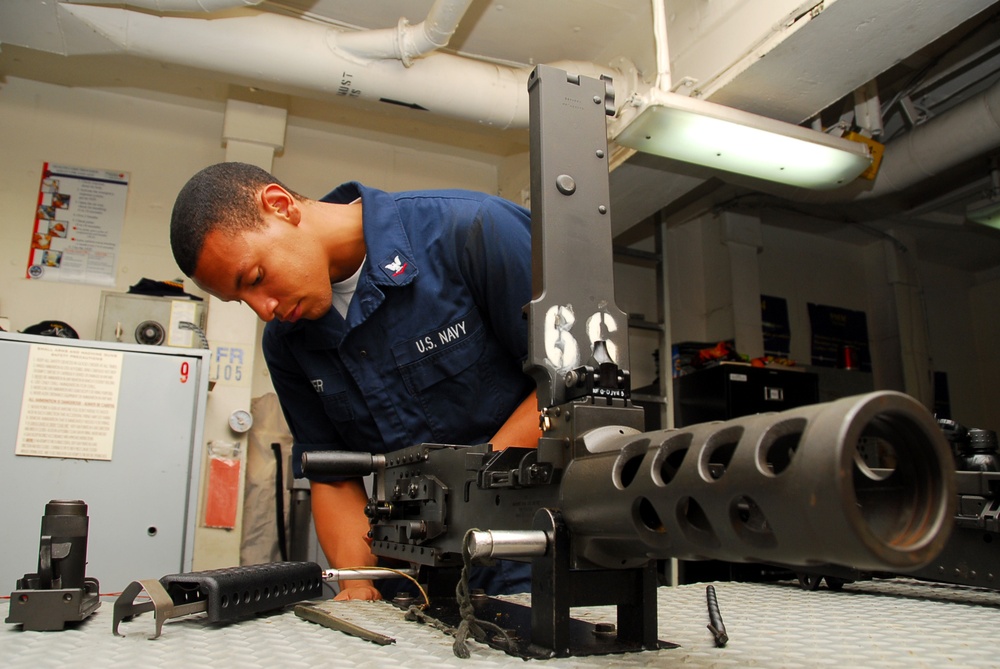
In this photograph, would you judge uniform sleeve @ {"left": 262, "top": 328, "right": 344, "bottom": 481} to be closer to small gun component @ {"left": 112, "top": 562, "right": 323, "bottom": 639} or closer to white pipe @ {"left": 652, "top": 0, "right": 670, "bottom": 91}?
small gun component @ {"left": 112, "top": 562, "right": 323, "bottom": 639}

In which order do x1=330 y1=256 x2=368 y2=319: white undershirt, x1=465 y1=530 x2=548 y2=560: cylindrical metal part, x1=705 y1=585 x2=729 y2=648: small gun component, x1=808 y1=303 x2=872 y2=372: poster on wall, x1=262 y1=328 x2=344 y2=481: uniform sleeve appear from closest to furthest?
x1=465 y1=530 x2=548 y2=560: cylindrical metal part < x1=705 y1=585 x2=729 y2=648: small gun component < x1=330 y1=256 x2=368 y2=319: white undershirt < x1=262 y1=328 x2=344 y2=481: uniform sleeve < x1=808 y1=303 x2=872 y2=372: poster on wall

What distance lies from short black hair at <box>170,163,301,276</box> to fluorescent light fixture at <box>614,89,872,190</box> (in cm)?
146

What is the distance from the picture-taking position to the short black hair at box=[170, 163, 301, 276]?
115 cm

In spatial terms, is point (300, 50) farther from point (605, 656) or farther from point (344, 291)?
point (605, 656)

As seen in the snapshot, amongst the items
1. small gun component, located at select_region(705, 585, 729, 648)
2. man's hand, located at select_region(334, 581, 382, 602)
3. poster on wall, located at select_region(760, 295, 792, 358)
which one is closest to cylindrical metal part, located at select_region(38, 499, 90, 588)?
man's hand, located at select_region(334, 581, 382, 602)

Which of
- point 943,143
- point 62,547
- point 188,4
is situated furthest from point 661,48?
point 62,547

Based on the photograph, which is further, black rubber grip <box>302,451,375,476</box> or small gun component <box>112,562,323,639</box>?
black rubber grip <box>302,451,375,476</box>

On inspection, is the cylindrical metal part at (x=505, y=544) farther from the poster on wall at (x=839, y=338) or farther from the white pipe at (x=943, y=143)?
the poster on wall at (x=839, y=338)

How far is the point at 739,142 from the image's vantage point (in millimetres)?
2496

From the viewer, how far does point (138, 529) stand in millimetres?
2096

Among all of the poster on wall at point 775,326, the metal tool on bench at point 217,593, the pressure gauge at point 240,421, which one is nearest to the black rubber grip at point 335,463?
the metal tool on bench at point 217,593

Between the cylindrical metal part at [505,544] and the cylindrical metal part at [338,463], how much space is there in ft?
1.40

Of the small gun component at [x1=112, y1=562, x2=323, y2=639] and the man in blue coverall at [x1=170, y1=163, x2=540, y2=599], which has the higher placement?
the man in blue coverall at [x1=170, y1=163, x2=540, y2=599]

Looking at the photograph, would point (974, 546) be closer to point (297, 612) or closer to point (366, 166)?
point (297, 612)
